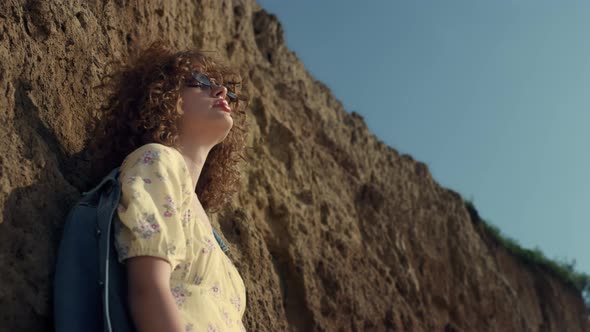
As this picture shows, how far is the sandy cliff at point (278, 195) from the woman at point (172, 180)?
0.33 m

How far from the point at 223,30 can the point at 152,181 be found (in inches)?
185

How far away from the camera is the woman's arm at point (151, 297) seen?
2.46 metres

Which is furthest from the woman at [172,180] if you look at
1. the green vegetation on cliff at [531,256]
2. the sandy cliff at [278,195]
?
the green vegetation on cliff at [531,256]

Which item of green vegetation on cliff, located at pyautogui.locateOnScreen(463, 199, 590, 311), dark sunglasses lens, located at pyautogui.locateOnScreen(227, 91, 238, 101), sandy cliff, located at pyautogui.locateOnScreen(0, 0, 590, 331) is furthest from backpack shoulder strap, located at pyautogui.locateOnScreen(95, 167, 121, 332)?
green vegetation on cliff, located at pyautogui.locateOnScreen(463, 199, 590, 311)

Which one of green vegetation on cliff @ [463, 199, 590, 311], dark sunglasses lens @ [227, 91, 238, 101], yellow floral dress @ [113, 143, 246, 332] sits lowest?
yellow floral dress @ [113, 143, 246, 332]

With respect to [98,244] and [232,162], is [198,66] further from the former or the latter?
[98,244]

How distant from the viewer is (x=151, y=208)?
A: 103 inches

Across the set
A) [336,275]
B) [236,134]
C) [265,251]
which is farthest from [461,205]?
[236,134]

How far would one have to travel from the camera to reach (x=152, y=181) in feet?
8.89

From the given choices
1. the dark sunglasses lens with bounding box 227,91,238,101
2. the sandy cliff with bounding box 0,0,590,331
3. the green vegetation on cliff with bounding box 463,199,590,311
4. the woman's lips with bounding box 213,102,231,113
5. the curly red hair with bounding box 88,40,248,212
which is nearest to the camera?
the sandy cliff with bounding box 0,0,590,331

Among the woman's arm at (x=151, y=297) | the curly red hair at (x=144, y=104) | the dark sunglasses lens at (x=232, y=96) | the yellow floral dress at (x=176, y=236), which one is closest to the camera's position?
the woman's arm at (x=151, y=297)

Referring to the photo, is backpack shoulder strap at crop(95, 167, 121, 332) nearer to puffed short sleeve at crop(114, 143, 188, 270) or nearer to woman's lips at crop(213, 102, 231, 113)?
puffed short sleeve at crop(114, 143, 188, 270)

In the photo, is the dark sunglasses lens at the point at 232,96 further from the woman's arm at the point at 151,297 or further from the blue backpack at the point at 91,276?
the woman's arm at the point at 151,297

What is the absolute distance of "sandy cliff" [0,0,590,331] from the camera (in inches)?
119
